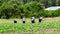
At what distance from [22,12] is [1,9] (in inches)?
177

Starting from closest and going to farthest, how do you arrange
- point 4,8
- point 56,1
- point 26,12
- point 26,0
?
point 4,8 < point 26,12 < point 26,0 < point 56,1

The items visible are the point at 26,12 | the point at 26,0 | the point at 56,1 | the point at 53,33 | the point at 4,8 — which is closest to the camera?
the point at 53,33

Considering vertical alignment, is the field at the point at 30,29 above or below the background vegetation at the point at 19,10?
above

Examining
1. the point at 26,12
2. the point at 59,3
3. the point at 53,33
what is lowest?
the point at 59,3

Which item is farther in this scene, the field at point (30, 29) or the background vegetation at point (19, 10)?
the background vegetation at point (19, 10)

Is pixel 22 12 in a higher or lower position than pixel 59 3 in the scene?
higher

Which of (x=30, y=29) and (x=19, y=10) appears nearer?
(x=30, y=29)

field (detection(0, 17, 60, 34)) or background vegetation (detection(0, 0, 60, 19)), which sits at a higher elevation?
field (detection(0, 17, 60, 34))

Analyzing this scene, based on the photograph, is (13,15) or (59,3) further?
(59,3)

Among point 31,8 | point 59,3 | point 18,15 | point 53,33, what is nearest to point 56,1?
point 59,3

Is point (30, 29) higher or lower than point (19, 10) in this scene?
higher

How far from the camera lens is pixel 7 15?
38.0 meters

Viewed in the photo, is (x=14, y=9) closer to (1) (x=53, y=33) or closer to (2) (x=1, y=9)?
(2) (x=1, y=9)

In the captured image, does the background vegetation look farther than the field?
Yes
